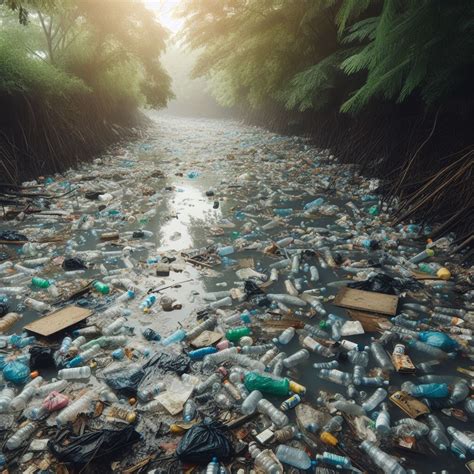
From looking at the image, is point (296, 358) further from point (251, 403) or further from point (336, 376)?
point (251, 403)

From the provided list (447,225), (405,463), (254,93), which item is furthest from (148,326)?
(254,93)

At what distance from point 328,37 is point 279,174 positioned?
4.42 m

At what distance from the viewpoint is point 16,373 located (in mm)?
2160

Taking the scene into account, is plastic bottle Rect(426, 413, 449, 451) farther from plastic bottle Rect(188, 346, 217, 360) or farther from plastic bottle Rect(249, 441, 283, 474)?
plastic bottle Rect(188, 346, 217, 360)

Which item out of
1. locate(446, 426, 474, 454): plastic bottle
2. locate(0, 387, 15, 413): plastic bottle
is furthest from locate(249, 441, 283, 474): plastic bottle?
locate(0, 387, 15, 413): plastic bottle

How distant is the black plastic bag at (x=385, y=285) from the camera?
3.25 meters

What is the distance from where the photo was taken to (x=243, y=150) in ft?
39.3

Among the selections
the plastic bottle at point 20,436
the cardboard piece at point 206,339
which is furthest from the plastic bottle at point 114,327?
the plastic bottle at point 20,436

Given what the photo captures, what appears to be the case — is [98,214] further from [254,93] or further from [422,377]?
[254,93]

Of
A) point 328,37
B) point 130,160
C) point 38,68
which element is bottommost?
point 130,160

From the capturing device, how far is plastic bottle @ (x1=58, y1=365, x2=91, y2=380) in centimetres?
223

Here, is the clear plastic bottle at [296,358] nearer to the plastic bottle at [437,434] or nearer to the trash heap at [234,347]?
the trash heap at [234,347]

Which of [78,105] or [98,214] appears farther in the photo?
[78,105]

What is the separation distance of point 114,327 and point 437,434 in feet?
7.61
